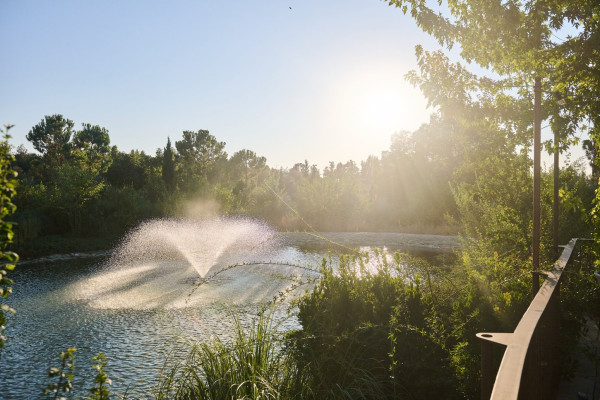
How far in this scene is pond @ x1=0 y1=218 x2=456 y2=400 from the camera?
297 inches

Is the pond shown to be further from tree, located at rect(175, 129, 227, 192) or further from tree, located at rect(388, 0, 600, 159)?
tree, located at rect(175, 129, 227, 192)

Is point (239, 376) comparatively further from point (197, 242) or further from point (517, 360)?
point (197, 242)

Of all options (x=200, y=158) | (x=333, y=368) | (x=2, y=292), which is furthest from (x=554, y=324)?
(x=200, y=158)

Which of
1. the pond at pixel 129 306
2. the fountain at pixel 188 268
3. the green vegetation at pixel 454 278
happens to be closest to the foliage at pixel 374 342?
the green vegetation at pixel 454 278

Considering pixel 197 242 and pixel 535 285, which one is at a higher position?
pixel 535 285

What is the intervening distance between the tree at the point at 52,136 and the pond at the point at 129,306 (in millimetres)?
42808

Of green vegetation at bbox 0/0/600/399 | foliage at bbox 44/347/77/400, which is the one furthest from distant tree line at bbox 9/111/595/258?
foliage at bbox 44/347/77/400

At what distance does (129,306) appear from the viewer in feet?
40.6

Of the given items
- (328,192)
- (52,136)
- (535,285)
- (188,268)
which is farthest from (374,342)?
(52,136)

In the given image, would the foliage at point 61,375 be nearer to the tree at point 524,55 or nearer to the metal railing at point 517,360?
the metal railing at point 517,360

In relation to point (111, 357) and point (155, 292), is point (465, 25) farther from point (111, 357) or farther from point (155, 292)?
point (155, 292)

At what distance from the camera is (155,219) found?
32.6m

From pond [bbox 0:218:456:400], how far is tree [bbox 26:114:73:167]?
140ft

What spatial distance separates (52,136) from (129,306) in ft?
193
